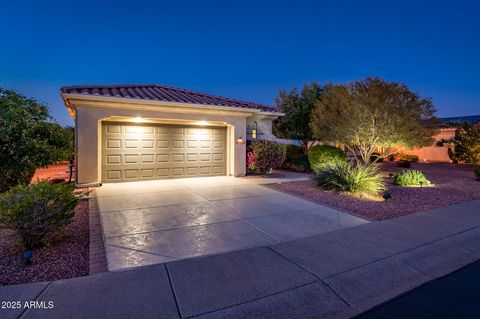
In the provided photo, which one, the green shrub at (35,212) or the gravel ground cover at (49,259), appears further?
the green shrub at (35,212)

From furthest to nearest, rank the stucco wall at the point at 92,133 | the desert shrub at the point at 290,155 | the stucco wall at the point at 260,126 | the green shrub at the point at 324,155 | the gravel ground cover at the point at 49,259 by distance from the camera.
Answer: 1. the desert shrub at the point at 290,155
2. the stucco wall at the point at 260,126
3. the green shrub at the point at 324,155
4. the stucco wall at the point at 92,133
5. the gravel ground cover at the point at 49,259

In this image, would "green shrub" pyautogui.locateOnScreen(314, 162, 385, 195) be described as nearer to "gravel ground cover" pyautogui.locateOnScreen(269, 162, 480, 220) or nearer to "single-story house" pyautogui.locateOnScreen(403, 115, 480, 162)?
"gravel ground cover" pyautogui.locateOnScreen(269, 162, 480, 220)

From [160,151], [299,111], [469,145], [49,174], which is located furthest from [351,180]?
[49,174]

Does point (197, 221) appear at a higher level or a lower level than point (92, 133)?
lower

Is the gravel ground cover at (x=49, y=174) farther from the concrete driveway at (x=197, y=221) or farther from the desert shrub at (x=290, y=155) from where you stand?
the desert shrub at (x=290, y=155)

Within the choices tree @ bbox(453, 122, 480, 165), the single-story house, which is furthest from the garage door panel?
the single-story house

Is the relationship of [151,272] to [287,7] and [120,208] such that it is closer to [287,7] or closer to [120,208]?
[120,208]

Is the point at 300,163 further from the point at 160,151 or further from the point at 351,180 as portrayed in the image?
the point at 160,151

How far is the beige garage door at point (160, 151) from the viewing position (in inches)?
390

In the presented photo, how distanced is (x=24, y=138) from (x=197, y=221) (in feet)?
16.8

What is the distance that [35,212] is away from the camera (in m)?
3.79

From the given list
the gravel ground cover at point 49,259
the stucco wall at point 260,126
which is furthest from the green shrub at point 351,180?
the gravel ground cover at point 49,259

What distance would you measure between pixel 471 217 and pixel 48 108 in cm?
1193

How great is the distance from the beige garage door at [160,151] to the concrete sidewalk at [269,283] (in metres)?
7.64
